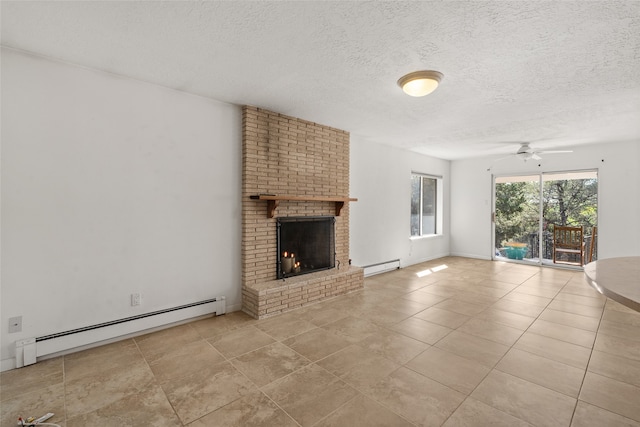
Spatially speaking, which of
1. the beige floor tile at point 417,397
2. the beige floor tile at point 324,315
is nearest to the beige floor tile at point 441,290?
the beige floor tile at point 324,315

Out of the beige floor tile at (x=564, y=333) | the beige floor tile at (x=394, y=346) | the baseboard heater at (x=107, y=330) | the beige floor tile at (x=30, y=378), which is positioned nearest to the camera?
the beige floor tile at (x=30, y=378)

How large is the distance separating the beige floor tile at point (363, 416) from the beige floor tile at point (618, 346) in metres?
2.21

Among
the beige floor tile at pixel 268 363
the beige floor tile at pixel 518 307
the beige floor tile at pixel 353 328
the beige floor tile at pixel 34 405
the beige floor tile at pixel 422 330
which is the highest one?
the beige floor tile at pixel 518 307

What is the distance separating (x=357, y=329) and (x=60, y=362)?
2630mm

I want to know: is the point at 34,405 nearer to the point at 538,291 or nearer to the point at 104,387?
the point at 104,387

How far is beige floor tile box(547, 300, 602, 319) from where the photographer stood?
11.7 ft

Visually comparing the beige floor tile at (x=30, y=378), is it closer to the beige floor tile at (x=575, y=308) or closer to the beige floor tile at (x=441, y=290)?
the beige floor tile at (x=441, y=290)

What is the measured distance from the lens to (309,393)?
81.3 inches

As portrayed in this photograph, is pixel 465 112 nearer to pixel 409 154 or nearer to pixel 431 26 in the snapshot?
pixel 431 26

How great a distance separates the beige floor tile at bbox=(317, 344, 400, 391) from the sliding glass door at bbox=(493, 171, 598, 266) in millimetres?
5775

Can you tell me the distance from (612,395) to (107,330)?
403cm

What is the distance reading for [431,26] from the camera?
203 centimetres

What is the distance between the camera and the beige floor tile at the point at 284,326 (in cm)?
301

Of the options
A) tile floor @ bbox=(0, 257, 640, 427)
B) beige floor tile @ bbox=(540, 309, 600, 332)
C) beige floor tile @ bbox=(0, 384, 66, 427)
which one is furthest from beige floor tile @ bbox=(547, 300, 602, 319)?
beige floor tile @ bbox=(0, 384, 66, 427)
